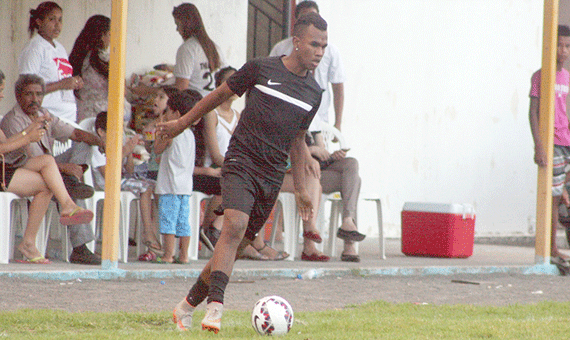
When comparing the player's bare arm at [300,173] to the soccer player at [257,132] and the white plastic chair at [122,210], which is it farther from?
the white plastic chair at [122,210]

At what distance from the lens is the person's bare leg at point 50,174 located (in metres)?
6.70

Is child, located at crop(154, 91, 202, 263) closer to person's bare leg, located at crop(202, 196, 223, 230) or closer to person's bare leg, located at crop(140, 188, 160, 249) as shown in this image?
person's bare leg, located at crop(140, 188, 160, 249)

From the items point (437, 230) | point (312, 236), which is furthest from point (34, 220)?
point (437, 230)

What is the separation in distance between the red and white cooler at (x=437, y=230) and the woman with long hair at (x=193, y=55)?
270 centimetres

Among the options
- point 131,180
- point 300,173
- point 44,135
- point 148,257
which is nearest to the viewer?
point 300,173

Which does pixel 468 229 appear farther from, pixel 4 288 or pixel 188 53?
pixel 4 288

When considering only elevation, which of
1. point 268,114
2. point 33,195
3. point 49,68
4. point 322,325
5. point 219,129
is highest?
point 49,68

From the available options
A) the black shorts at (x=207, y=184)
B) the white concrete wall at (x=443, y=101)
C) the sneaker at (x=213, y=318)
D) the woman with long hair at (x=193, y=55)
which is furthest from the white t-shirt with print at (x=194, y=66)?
the sneaker at (x=213, y=318)

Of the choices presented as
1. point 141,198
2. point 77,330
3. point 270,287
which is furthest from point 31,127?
point 77,330

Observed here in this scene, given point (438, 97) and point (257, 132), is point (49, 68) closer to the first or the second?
point (257, 132)

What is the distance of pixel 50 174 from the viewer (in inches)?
264

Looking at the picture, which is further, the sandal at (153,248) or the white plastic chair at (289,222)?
the white plastic chair at (289,222)

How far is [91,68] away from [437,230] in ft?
13.3

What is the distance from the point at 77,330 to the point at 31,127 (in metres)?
2.73
